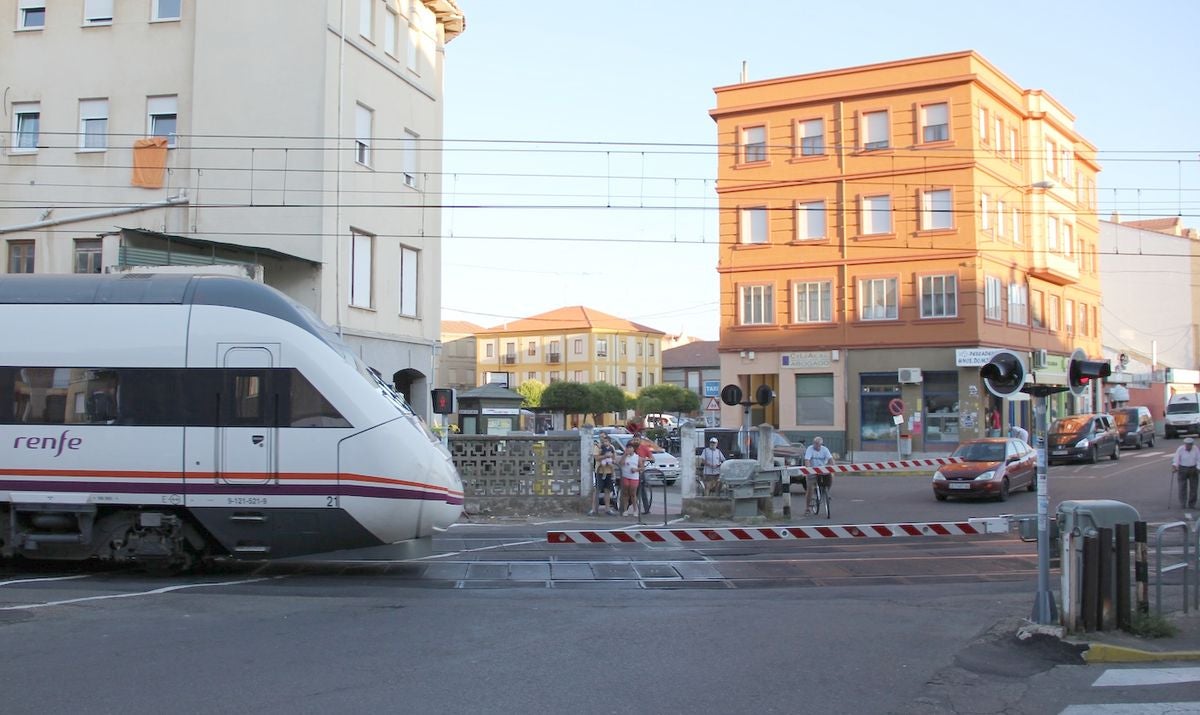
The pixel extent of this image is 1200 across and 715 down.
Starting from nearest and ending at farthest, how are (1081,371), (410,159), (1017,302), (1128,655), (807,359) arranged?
(1128,655)
(1081,371)
(410,159)
(807,359)
(1017,302)

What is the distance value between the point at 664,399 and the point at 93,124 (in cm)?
5627

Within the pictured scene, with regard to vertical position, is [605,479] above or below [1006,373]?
below

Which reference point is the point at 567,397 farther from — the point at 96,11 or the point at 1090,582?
the point at 1090,582

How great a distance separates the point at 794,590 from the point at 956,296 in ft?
102

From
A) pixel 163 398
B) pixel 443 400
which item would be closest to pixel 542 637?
pixel 163 398

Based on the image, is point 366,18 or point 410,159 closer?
point 366,18

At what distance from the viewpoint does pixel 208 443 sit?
1225cm

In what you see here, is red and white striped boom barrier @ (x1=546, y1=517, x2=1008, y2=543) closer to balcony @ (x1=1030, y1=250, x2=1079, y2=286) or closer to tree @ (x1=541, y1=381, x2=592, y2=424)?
balcony @ (x1=1030, y1=250, x2=1079, y2=286)

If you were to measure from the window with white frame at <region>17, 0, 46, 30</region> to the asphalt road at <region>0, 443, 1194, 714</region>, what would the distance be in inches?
747

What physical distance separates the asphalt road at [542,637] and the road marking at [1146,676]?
0.16 meters

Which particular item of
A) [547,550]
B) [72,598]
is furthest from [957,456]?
[72,598]

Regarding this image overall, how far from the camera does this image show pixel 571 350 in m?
88.3

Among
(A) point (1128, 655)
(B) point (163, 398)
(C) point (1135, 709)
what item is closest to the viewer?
(C) point (1135, 709)

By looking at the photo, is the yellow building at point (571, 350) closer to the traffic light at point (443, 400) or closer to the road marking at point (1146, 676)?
the traffic light at point (443, 400)
